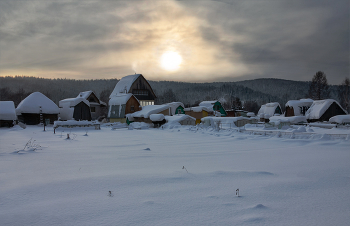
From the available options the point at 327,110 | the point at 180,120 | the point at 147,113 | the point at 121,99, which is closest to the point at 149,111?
the point at 147,113

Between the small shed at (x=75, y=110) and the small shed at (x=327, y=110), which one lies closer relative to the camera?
the small shed at (x=327, y=110)

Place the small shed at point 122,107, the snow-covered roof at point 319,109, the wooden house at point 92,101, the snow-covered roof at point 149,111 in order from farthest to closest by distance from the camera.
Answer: the wooden house at point 92,101
the small shed at point 122,107
the snow-covered roof at point 149,111
the snow-covered roof at point 319,109

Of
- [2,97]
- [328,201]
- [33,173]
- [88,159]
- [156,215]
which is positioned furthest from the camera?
[2,97]

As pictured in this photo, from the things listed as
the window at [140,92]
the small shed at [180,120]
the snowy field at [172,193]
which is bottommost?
the snowy field at [172,193]

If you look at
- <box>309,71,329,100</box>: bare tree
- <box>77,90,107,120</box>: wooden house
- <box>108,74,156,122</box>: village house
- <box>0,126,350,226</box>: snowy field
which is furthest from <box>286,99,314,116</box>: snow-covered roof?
<box>77,90,107,120</box>: wooden house

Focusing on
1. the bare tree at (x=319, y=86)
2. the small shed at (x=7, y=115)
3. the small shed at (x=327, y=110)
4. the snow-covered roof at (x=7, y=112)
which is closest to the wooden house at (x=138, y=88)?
the snow-covered roof at (x=7, y=112)

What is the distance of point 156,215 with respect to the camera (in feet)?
12.8

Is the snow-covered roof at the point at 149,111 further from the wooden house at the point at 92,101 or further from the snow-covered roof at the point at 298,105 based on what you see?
the snow-covered roof at the point at 298,105

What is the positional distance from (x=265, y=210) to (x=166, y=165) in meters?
4.35

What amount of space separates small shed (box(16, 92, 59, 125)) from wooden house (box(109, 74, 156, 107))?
1579 centimetres

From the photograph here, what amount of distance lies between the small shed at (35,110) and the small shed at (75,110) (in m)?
2.77

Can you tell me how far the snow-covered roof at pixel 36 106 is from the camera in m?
37.8

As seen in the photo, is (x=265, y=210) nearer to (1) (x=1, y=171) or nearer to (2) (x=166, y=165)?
(2) (x=166, y=165)

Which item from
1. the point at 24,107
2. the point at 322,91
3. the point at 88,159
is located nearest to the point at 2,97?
the point at 24,107
